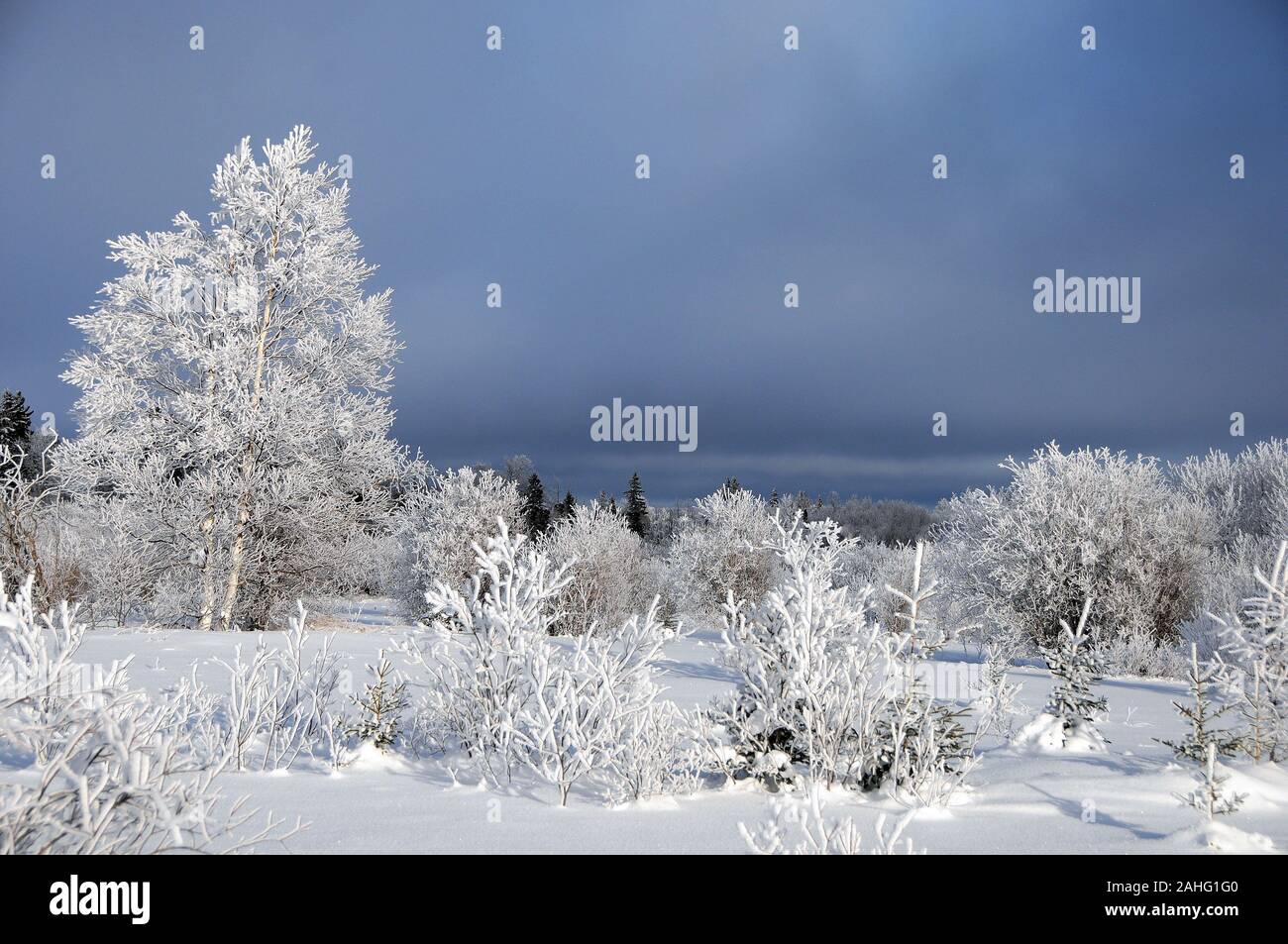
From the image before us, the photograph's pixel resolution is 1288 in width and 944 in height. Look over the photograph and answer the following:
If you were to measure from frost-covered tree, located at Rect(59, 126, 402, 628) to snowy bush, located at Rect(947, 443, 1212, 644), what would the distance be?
1349 centimetres

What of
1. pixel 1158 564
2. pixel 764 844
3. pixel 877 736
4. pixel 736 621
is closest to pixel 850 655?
pixel 877 736

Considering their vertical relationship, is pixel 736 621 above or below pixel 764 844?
above

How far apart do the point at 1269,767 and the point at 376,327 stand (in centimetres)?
1461

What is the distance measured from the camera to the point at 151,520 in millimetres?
14102

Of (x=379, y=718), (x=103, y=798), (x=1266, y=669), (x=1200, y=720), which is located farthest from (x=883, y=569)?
(x=103, y=798)

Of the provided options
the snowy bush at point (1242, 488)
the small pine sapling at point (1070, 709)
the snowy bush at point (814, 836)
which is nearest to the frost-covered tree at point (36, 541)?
the snowy bush at point (814, 836)

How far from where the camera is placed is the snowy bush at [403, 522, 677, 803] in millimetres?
4277

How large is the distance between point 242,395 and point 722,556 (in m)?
15.7

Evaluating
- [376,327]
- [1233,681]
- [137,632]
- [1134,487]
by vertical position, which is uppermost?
[376,327]

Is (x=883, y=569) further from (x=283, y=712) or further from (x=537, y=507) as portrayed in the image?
(x=283, y=712)

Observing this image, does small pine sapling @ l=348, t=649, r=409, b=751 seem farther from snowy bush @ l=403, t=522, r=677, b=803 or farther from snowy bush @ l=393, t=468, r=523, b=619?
snowy bush @ l=393, t=468, r=523, b=619

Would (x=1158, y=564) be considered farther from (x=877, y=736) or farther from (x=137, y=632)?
(x=137, y=632)

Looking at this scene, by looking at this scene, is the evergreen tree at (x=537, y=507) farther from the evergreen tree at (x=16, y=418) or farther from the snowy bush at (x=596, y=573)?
the evergreen tree at (x=16, y=418)

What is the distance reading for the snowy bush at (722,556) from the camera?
25219 mm
